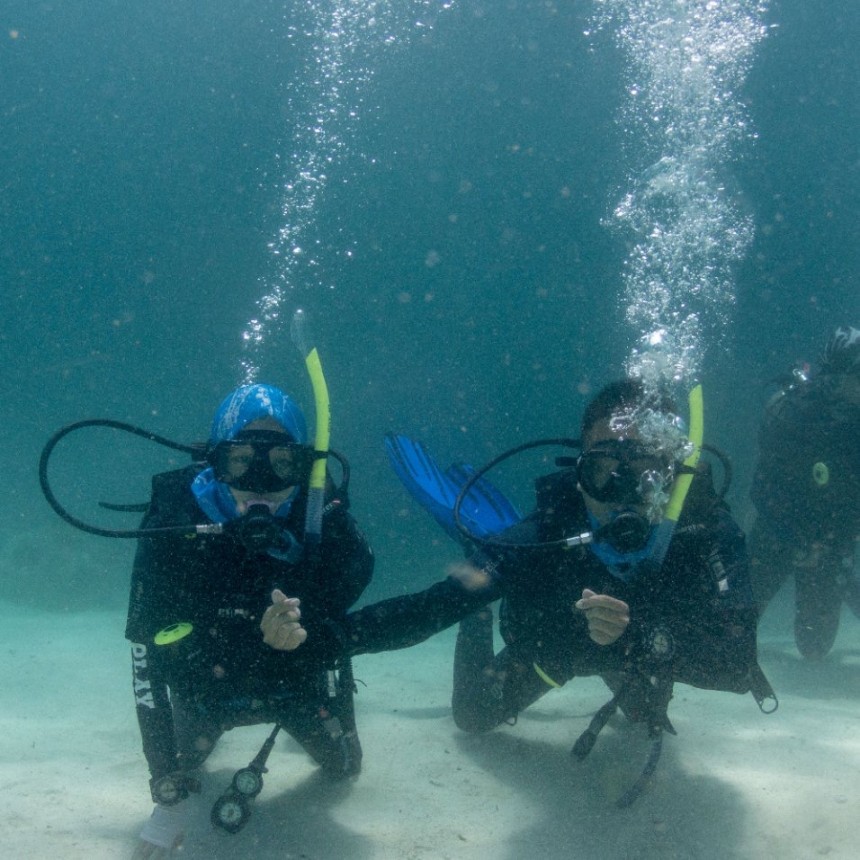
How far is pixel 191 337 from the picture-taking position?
42688 millimetres

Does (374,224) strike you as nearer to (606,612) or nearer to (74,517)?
(74,517)

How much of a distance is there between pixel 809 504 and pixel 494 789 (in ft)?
14.4

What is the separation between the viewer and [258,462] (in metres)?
3.23

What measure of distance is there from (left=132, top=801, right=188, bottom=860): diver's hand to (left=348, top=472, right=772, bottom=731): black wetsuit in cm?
103

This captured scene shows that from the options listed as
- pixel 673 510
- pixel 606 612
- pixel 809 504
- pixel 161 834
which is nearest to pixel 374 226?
pixel 809 504

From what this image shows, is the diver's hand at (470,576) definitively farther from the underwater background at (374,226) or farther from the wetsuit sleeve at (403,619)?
the underwater background at (374,226)

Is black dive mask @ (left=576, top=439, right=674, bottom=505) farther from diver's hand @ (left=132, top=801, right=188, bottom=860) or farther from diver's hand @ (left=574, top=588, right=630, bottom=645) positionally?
diver's hand @ (left=132, top=801, right=188, bottom=860)

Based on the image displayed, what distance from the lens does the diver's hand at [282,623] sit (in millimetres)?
2691

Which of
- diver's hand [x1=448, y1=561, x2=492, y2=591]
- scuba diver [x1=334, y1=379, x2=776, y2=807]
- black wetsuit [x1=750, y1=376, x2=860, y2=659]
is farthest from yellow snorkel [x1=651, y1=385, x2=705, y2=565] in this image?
black wetsuit [x1=750, y1=376, x2=860, y2=659]

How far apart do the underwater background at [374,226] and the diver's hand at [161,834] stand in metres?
14.2

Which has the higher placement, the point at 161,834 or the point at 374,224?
the point at 374,224

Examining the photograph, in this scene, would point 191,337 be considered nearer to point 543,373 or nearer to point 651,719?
point 543,373

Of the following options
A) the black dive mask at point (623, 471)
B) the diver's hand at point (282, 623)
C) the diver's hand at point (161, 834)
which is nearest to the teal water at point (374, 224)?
the diver's hand at point (161, 834)

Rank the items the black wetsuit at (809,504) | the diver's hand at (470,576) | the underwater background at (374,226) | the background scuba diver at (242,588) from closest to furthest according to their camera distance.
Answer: the background scuba diver at (242,588), the diver's hand at (470,576), the black wetsuit at (809,504), the underwater background at (374,226)
